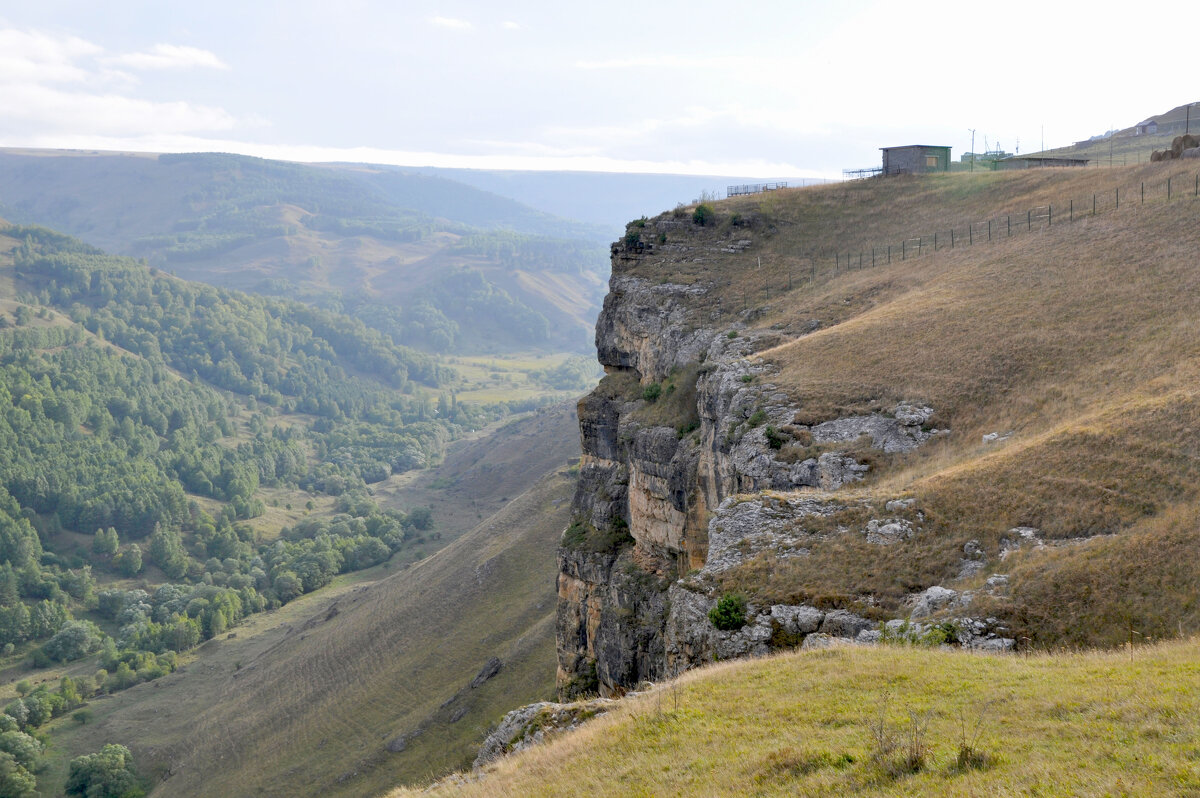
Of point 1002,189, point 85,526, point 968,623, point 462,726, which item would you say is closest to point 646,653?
point 968,623

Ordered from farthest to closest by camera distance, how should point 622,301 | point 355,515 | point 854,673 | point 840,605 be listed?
1. point 355,515
2. point 622,301
3. point 840,605
4. point 854,673

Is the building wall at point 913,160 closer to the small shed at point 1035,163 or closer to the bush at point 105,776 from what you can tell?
the small shed at point 1035,163

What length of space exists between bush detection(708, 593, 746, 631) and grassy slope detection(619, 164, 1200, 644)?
0.58 meters

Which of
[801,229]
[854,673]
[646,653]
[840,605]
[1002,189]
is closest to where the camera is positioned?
[854,673]

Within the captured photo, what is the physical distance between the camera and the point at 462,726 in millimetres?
57469

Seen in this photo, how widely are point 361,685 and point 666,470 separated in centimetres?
4464

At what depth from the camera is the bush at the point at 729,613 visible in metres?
22.7

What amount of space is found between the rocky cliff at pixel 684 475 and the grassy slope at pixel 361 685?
12.6m

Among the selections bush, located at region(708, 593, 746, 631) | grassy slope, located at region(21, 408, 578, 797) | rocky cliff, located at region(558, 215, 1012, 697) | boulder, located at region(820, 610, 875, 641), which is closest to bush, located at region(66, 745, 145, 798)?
grassy slope, located at region(21, 408, 578, 797)

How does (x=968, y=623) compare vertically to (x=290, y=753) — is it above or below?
above

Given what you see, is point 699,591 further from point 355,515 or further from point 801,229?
point 355,515

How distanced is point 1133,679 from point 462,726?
161 ft

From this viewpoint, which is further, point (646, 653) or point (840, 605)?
point (646, 653)

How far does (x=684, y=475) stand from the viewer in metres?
39.8
